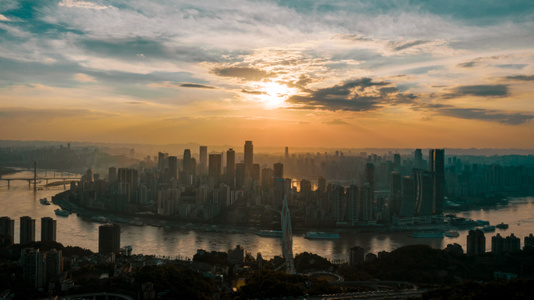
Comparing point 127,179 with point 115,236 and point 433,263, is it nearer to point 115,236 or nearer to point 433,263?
point 115,236

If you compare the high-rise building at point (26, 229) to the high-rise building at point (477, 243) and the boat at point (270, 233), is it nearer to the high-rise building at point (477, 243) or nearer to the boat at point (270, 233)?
the boat at point (270, 233)

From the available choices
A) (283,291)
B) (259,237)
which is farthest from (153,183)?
(283,291)

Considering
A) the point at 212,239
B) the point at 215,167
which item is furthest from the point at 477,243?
the point at 215,167

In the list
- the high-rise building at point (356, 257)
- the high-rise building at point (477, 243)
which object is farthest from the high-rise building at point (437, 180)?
the high-rise building at point (356, 257)

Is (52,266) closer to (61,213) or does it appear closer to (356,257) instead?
(356,257)

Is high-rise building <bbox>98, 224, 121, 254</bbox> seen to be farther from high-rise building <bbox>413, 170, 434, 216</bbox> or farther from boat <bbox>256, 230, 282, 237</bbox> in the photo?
high-rise building <bbox>413, 170, 434, 216</bbox>

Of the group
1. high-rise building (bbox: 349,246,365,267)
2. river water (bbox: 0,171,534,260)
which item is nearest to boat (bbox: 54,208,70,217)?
river water (bbox: 0,171,534,260)
